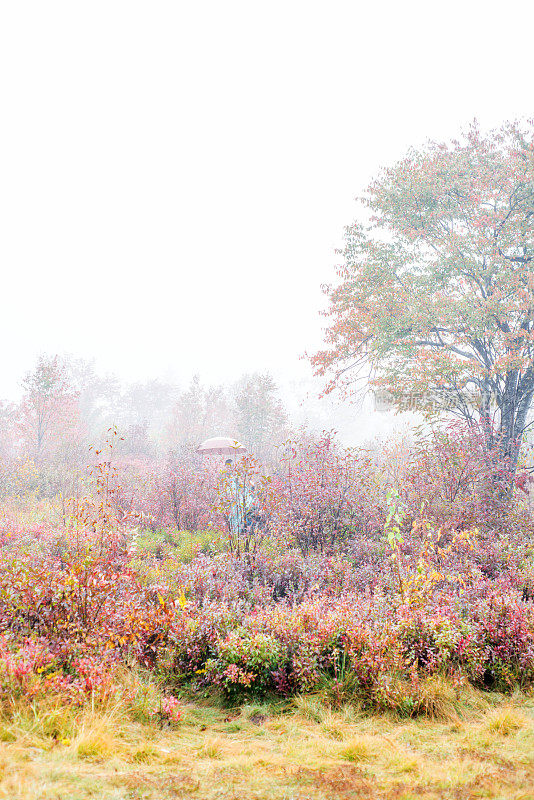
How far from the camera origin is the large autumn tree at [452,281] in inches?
400

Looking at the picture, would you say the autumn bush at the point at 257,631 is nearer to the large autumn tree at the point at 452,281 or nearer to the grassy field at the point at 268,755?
the grassy field at the point at 268,755

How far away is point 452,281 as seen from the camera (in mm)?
11461

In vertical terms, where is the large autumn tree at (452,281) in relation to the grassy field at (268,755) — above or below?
above

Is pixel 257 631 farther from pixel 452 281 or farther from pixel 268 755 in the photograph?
pixel 452 281

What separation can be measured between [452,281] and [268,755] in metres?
11.1

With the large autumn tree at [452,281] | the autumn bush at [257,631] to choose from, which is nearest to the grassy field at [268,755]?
the autumn bush at [257,631]

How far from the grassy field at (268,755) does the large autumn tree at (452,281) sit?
715cm

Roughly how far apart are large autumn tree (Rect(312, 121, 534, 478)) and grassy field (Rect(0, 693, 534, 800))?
715cm

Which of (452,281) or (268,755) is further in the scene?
(452,281)

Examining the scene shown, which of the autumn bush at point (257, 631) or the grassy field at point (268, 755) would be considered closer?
the grassy field at point (268, 755)

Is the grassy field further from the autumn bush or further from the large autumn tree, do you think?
the large autumn tree

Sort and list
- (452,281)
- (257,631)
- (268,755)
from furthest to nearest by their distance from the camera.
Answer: (452,281)
(257,631)
(268,755)

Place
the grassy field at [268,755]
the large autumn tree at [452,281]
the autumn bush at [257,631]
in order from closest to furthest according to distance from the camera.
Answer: the grassy field at [268,755], the autumn bush at [257,631], the large autumn tree at [452,281]

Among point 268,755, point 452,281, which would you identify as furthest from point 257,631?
point 452,281
